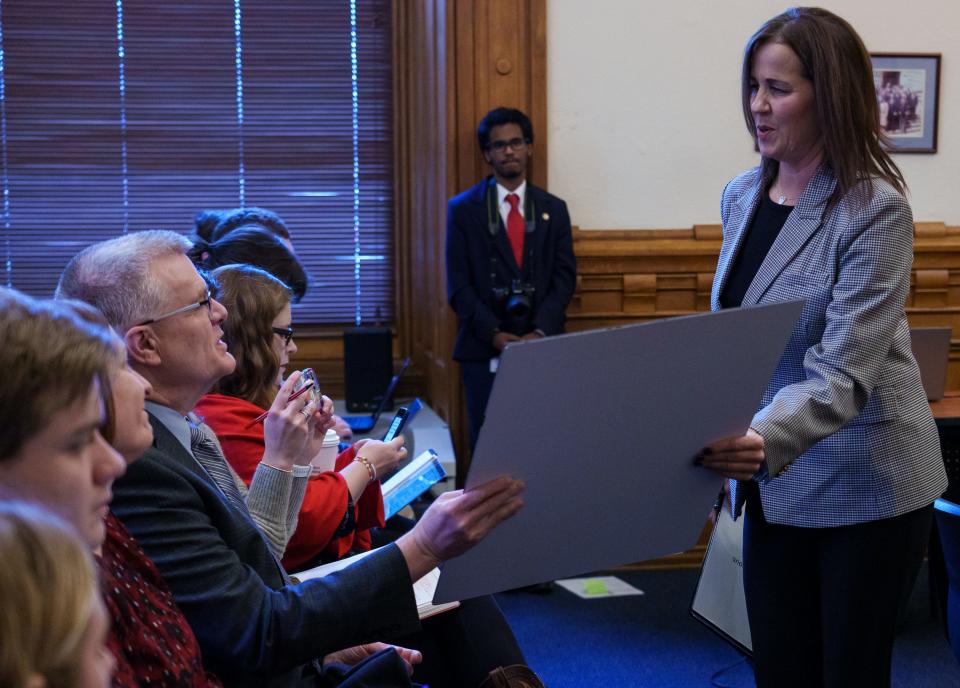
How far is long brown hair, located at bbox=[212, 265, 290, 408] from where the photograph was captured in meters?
2.26

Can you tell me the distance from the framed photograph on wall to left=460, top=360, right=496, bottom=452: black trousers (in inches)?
80.4

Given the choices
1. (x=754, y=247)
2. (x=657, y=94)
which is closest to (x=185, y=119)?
(x=657, y=94)

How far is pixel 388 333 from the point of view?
15.5ft

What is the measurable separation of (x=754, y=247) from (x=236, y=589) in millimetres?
1155

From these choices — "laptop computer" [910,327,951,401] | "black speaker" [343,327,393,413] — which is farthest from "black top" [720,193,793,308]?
"black speaker" [343,327,393,413]

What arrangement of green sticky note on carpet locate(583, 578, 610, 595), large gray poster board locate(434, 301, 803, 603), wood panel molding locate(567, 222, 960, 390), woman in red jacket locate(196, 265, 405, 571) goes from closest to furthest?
1. large gray poster board locate(434, 301, 803, 603)
2. woman in red jacket locate(196, 265, 405, 571)
3. green sticky note on carpet locate(583, 578, 610, 595)
4. wood panel molding locate(567, 222, 960, 390)

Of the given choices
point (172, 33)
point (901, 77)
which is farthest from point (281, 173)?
point (901, 77)

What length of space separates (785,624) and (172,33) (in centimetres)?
423

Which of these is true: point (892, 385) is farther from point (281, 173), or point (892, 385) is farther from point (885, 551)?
point (281, 173)

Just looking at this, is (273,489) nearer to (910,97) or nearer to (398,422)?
(398,422)

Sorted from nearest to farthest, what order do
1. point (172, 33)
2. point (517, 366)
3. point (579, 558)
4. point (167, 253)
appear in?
1. point (517, 366)
2. point (579, 558)
3. point (167, 253)
4. point (172, 33)

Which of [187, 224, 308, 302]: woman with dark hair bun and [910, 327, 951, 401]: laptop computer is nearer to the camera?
[187, 224, 308, 302]: woman with dark hair bun

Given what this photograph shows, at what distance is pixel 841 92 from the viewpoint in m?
1.84

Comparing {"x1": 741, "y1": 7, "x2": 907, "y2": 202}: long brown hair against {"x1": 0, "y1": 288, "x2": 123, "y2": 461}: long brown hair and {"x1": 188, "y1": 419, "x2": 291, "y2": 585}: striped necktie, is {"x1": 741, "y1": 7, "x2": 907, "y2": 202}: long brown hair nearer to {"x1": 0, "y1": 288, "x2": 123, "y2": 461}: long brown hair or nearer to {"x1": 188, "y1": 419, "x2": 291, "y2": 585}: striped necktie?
{"x1": 188, "y1": 419, "x2": 291, "y2": 585}: striped necktie
